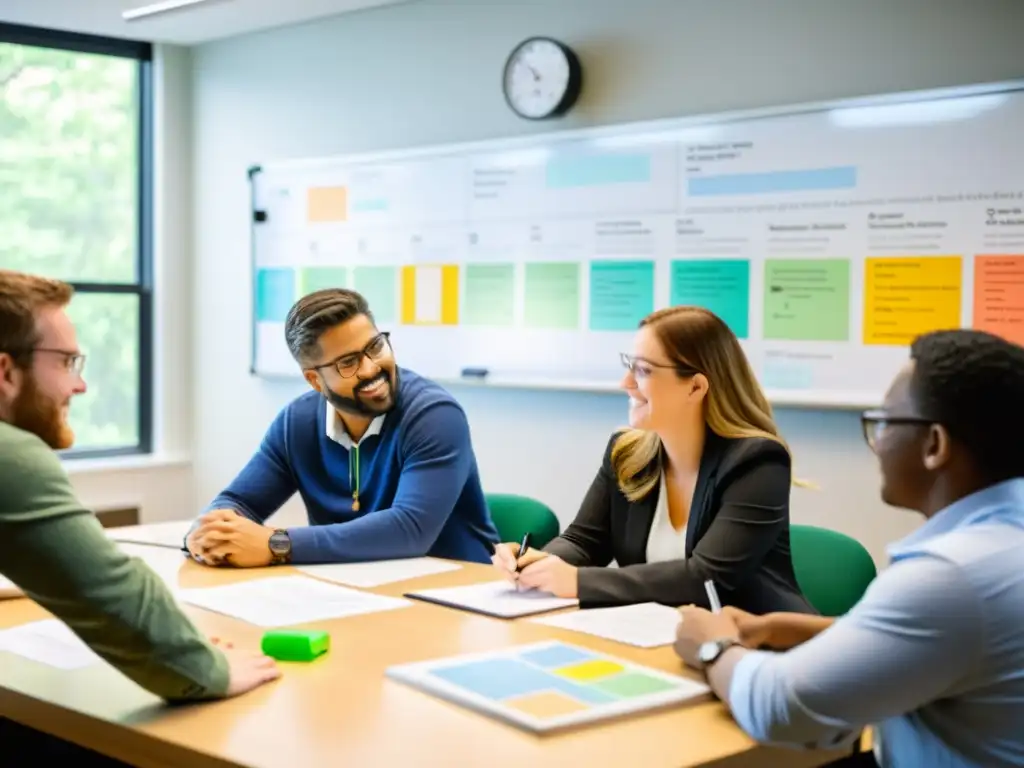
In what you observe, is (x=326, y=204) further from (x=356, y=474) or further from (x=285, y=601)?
(x=285, y=601)

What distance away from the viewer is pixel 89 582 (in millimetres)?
1601

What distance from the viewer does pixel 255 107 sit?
529 cm

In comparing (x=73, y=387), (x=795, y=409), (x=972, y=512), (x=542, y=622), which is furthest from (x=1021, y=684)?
(x=795, y=409)

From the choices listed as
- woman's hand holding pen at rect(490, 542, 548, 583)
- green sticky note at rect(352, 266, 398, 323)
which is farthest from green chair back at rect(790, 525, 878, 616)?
green sticky note at rect(352, 266, 398, 323)

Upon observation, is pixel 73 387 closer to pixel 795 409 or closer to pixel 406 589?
pixel 406 589

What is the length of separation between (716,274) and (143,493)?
2822 mm

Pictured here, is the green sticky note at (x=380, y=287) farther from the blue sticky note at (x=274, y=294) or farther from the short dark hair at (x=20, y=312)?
the short dark hair at (x=20, y=312)

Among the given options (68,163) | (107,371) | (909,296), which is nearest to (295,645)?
(909,296)

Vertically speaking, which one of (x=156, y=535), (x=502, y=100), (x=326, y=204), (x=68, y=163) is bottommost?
(x=156, y=535)

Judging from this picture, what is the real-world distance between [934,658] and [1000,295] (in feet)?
7.07

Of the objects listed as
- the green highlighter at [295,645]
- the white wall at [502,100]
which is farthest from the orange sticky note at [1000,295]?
the green highlighter at [295,645]

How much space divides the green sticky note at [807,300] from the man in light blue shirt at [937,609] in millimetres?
2098

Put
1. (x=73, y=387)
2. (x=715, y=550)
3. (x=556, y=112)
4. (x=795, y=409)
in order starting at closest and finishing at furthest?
(x=73, y=387) → (x=715, y=550) → (x=795, y=409) → (x=556, y=112)

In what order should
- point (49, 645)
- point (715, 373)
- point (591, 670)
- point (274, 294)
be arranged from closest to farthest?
1. point (591, 670)
2. point (49, 645)
3. point (715, 373)
4. point (274, 294)
